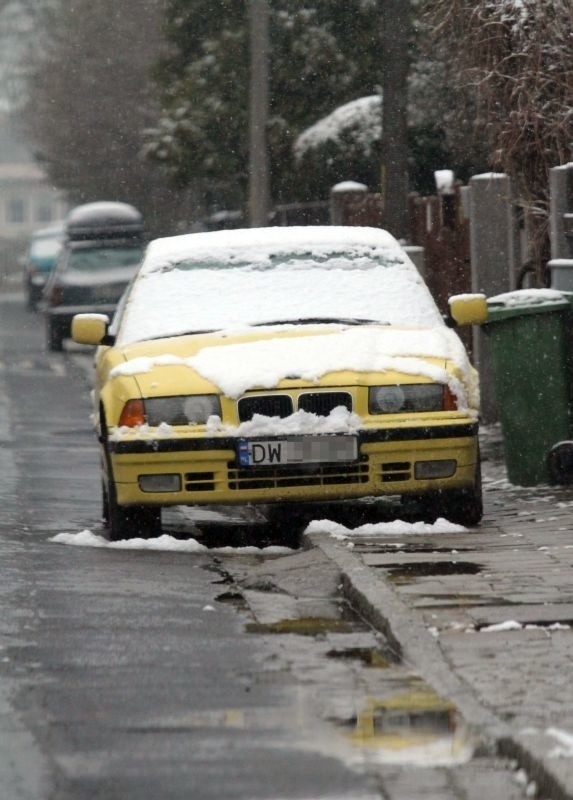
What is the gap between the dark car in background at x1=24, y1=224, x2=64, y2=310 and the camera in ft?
172

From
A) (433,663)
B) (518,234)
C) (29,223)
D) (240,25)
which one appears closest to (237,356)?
(433,663)

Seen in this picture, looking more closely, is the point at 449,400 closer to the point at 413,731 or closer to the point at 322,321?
the point at 322,321

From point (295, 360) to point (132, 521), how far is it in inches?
43.1

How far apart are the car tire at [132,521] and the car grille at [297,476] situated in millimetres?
506

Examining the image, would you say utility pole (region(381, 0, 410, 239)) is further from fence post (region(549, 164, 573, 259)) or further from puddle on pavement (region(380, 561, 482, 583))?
puddle on pavement (region(380, 561, 482, 583))

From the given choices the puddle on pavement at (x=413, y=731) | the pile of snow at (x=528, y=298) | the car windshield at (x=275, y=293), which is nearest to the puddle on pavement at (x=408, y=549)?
the car windshield at (x=275, y=293)

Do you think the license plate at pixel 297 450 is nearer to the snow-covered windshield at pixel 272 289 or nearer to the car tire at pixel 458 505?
the car tire at pixel 458 505

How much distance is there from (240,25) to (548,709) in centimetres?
3234

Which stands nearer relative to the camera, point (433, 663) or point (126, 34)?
point (433, 663)

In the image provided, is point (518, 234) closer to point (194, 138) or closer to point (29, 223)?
point (194, 138)

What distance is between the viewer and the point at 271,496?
10.3 metres

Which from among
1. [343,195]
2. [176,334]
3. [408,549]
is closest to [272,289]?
[176,334]

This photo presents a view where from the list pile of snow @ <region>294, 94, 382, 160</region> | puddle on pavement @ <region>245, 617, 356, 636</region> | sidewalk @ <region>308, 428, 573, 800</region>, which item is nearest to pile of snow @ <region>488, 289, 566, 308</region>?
sidewalk @ <region>308, 428, 573, 800</region>

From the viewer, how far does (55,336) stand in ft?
104
